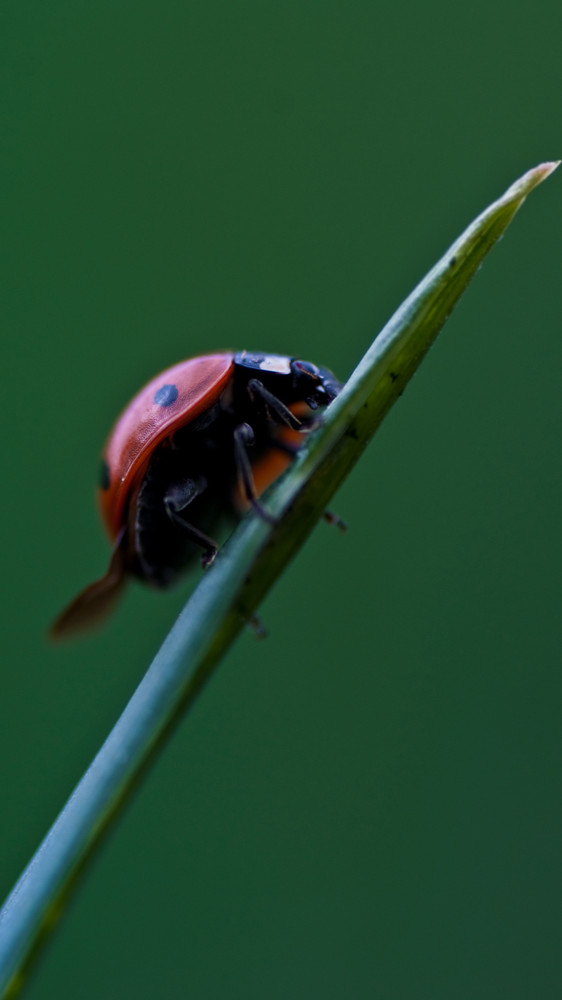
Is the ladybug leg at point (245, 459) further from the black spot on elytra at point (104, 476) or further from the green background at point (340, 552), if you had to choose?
the green background at point (340, 552)

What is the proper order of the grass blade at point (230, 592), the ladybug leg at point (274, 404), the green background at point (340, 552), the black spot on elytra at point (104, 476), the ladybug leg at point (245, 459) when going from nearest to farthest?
the grass blade at point (230, 592), the ladybug leg at point (245, 459), the ladybug leg at point (274, 404), the black spot on elytra at point (104, 476), the green background at point (340, 552)

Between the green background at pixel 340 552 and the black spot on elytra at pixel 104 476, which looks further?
the green background at pixel 340 552

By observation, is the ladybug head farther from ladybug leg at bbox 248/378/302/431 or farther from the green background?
the green background

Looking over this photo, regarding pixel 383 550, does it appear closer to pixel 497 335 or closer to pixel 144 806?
pixel 497 335

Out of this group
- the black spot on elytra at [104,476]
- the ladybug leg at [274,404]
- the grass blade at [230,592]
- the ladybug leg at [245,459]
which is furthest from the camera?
the black spot on elytra at [104,476]

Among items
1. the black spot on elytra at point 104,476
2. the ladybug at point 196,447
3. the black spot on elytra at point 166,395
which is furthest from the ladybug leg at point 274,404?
the black spot on elytra at point 104,476

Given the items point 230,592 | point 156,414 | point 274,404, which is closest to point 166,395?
point 156,414

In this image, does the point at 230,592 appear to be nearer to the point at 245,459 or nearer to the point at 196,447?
the point at 245,459
